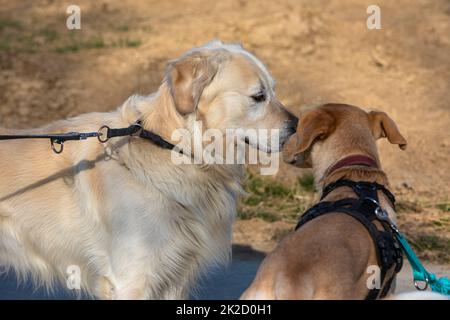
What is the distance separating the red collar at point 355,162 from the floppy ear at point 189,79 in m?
0.85

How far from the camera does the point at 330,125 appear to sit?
492 cm

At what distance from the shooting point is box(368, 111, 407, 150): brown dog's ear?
199 inches

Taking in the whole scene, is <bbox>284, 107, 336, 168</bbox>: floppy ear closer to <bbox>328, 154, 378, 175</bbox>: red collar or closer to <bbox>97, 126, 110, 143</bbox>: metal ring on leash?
<bbox>328, 154, 378, 175</bbox>: red collar

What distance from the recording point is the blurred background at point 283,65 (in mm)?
8422

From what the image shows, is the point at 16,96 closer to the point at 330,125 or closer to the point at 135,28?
the point at 135,28

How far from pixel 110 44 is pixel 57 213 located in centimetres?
736

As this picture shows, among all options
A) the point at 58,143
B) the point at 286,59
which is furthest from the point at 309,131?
the point at 286,59

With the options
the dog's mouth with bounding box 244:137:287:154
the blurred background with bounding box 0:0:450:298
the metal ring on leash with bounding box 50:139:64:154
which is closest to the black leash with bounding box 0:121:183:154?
the metal ring on leash with bounding box 50:139:64:154

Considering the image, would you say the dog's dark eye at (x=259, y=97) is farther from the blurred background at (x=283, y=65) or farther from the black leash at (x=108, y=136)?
the blurred background at (x=283, y=65)

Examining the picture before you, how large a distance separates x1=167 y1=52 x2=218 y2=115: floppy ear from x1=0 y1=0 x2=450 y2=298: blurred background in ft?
8.98

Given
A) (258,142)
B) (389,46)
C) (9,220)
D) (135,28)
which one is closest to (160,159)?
(258,142)

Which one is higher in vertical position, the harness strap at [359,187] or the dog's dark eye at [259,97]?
the dog's dark eye at [259,97]

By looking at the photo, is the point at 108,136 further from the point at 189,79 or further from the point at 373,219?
the point at 373,219

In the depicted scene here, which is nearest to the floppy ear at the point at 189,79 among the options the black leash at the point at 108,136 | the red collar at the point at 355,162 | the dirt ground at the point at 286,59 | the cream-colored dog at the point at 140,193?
the cream-colored dog at the point at 140,193
